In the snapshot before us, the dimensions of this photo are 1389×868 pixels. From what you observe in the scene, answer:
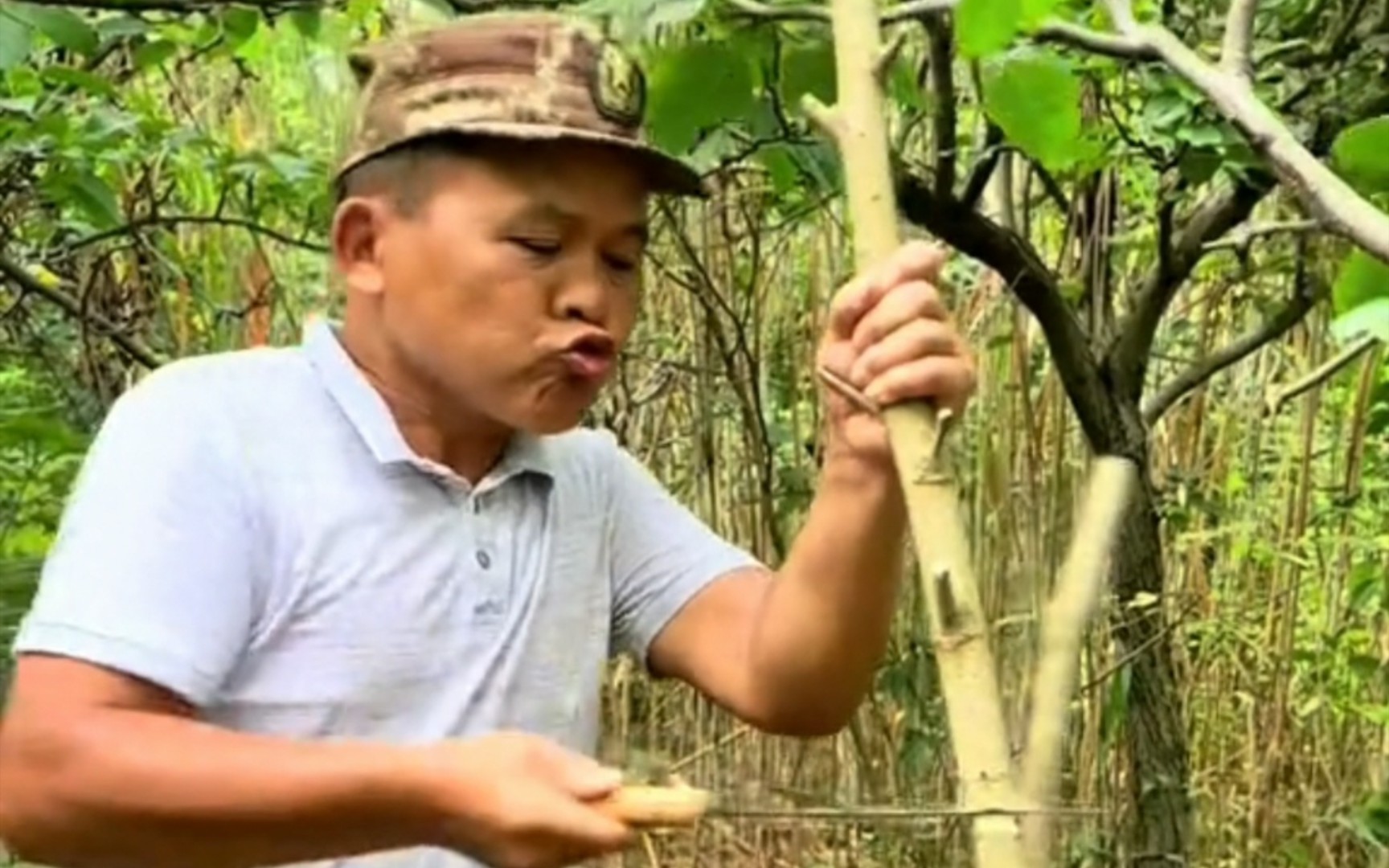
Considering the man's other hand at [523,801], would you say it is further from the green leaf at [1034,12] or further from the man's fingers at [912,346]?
the green leaf at [1034,12]

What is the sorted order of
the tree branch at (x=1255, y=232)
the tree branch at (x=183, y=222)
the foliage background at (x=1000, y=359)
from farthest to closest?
the tree branch at (x=183, y=222), the foliage background at (x=1000, y=359), the tree branch at (x=1255, y=232)

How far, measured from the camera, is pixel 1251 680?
357cm

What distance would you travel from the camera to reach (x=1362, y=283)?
3.78 feet

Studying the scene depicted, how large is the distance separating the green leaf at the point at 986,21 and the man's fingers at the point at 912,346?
0.22 metres

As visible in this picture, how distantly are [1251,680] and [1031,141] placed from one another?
2.03m

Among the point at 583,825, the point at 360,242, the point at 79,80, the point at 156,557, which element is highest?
the point at 79,80

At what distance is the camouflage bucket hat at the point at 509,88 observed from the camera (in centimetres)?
134

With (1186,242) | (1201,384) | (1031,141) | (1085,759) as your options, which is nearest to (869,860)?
(1085,759)

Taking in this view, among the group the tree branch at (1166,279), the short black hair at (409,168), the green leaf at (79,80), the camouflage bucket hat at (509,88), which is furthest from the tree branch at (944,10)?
the green leaf at (79,80)

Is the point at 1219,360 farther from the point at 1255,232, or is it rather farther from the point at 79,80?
the point at 79,80

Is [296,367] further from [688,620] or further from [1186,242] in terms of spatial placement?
[1186,242]

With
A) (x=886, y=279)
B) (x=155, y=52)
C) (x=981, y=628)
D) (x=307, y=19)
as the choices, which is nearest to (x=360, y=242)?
(x=886, y=279)

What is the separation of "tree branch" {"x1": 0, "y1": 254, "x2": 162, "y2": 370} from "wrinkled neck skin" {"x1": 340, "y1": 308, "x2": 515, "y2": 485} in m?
1.67

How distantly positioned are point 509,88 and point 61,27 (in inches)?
33.9
